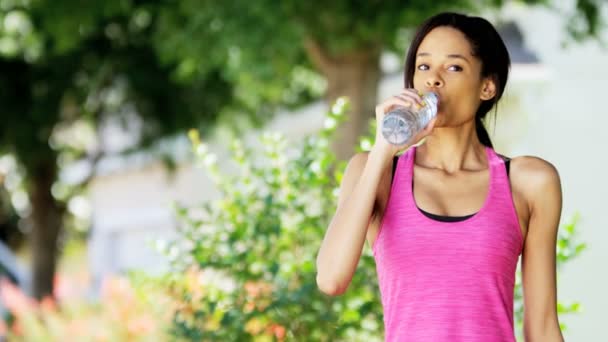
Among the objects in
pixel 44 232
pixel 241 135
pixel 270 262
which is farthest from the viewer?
pixel 44 232

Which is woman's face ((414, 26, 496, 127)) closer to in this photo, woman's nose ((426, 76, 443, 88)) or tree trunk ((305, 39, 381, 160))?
woman's nose ((426, 76, 443, 88))

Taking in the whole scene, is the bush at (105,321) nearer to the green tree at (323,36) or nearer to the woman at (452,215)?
the green tree at (323,36)

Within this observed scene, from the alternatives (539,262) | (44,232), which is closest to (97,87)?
(44,232)

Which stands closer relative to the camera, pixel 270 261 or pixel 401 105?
pixel 401 105

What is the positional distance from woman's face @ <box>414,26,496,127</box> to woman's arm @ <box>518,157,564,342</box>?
18 centimetres

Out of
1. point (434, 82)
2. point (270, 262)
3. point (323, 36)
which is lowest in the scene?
point (434, 82)

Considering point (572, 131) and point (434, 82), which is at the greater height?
point (572, 131)

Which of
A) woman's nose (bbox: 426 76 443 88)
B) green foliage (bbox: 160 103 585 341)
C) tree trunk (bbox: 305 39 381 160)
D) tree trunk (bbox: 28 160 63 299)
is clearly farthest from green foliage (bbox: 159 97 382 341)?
tree trunk (bbox: 28 160 63 299)

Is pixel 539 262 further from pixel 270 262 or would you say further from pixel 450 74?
pixel 270 262

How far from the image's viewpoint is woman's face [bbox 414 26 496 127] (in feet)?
7.78

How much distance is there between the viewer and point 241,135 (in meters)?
14.1

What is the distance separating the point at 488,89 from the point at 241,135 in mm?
11651

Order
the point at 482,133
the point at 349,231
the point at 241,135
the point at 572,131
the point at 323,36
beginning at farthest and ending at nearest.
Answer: the point at 241,135 → the point at 572,131 → the point at 323,36 → the point at 482,133 → the point at 349,231

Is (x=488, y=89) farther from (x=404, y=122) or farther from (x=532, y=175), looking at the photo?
(x=404, y=122)
